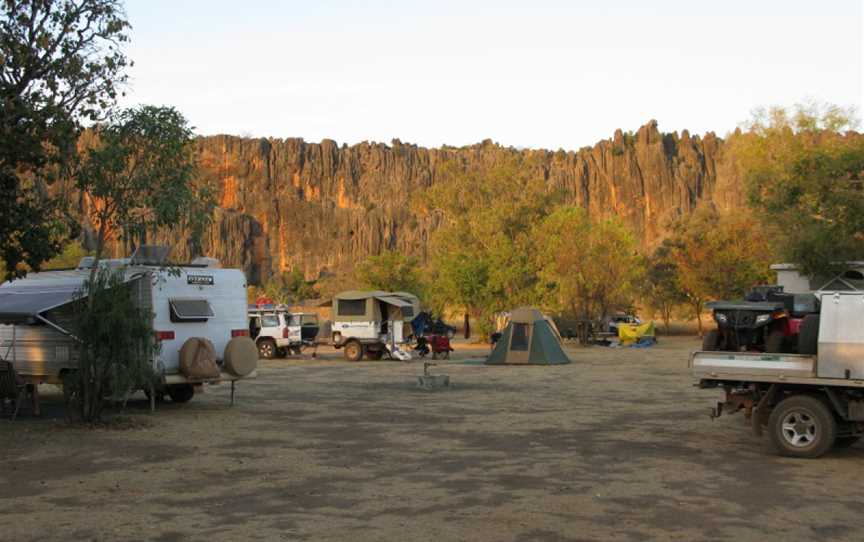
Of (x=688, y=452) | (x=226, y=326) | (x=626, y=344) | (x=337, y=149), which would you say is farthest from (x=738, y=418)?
(x=337, y=149)

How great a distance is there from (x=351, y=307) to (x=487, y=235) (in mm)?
16097

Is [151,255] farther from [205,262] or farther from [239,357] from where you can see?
[239,357]

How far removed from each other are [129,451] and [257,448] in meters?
1.62

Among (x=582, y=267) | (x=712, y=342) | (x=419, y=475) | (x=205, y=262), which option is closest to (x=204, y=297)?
(x=205, y=262)

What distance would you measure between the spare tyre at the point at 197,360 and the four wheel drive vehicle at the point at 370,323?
16162mm

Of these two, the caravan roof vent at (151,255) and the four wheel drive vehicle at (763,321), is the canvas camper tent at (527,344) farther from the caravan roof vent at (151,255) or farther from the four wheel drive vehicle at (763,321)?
the four wheel drive vehicle at (763,321)

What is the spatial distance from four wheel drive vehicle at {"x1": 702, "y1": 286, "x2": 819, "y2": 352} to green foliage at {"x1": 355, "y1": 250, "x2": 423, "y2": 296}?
41325mm

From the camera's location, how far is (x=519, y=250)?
45.3 meters

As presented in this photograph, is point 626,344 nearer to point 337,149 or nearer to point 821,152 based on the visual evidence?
point 821,152

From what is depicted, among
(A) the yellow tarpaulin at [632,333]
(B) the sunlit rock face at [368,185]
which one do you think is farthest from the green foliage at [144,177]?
(B) the sunlit rock face at [368,185]

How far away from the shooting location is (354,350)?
106 ft

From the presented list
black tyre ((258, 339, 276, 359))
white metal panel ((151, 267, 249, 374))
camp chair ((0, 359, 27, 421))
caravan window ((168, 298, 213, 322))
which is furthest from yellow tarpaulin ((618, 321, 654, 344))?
camp chair ((0, 359, 27, 421))

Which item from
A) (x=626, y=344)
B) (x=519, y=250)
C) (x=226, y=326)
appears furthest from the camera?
(x=519, y=250)

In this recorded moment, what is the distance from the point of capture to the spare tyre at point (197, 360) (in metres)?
15.6
